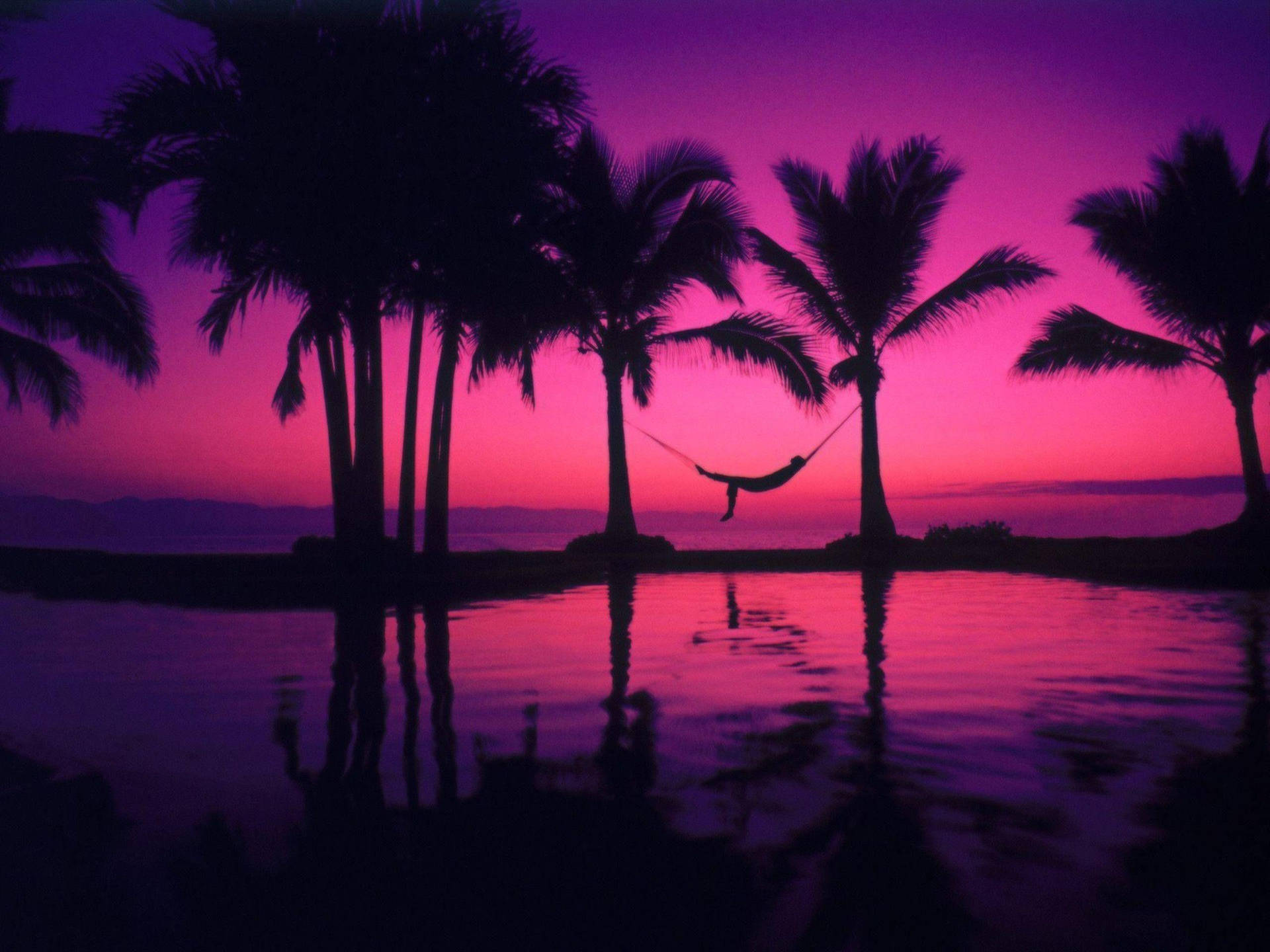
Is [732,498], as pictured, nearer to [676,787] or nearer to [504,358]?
[504,358]

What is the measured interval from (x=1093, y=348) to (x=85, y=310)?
19354 millimetres

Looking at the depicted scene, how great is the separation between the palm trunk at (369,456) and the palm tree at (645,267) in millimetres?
4651

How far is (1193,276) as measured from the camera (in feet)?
51.3

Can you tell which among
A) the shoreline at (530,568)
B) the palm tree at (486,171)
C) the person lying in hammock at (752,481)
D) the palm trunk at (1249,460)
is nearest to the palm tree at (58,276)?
the shoreline at (530,568)

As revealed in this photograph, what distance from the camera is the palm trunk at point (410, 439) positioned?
46.0 feet

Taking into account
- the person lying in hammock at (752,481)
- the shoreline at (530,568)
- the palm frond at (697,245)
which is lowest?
the shoreline at (530,568)

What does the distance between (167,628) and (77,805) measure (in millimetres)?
5364

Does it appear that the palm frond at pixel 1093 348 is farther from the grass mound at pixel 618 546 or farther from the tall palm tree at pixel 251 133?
the tall palm tree at pixel 251 133

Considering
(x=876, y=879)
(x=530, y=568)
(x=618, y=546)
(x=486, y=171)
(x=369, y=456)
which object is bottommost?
(x=876, y=879)

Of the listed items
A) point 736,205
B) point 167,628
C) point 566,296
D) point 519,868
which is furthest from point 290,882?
point 736,205

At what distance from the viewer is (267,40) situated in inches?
418

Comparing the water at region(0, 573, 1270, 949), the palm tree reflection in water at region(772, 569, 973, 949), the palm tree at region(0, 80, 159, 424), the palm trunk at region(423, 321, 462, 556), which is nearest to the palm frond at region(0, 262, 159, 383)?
the palm tree at region(0, 80, 159, 424)

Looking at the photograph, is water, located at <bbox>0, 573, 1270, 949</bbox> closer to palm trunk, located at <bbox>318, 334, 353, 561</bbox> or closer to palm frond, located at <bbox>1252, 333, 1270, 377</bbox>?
palm trunk, located at <bbox>318, 334, 353, 561</bbox>

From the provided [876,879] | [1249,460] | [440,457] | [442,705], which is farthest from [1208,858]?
[1249,460]
